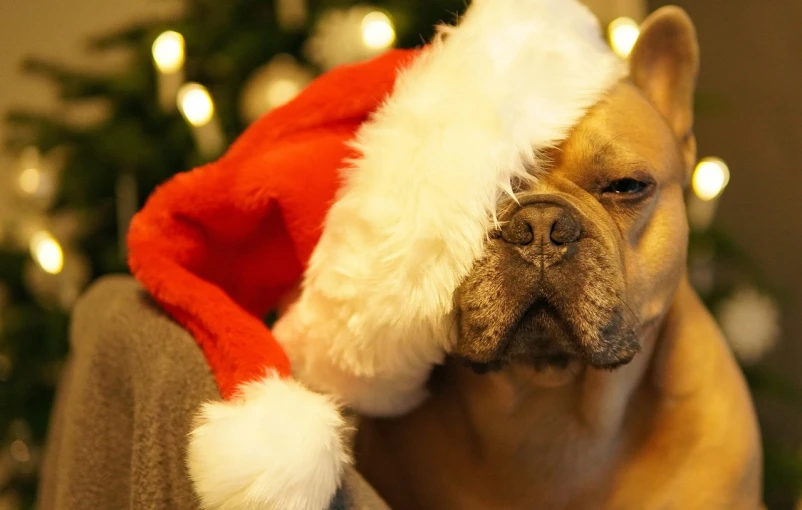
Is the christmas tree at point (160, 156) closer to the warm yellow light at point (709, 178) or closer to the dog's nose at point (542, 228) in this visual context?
the warm yellow light at point (709, 178)

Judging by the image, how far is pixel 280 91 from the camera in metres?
1.19

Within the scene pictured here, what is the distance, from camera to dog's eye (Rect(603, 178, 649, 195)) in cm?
78

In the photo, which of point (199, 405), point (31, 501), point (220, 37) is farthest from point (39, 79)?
point (199, 405)

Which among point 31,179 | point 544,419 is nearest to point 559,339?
point 544,419

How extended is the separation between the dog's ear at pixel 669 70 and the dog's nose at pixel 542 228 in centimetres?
29

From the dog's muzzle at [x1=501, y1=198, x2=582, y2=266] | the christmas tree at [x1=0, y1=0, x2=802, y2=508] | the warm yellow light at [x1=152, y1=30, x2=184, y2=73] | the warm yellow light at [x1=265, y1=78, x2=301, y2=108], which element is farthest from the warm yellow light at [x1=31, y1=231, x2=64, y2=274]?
the dog's muzzle at [x1=501, y1=198, x2=582, y2=266]

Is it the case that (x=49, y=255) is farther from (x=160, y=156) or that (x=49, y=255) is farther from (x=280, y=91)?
(x=280, y=91)

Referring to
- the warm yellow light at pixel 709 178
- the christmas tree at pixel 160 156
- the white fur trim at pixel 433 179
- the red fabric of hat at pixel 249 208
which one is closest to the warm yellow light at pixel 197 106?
the christmas tree at pixel 160 156

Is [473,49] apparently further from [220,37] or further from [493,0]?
[220,37]

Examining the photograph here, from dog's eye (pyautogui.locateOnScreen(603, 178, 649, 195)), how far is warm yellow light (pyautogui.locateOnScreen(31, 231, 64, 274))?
45.6 inches

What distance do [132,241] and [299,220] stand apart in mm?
174

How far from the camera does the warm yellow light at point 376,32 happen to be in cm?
112

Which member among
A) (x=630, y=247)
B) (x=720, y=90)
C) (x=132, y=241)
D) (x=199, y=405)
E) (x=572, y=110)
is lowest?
(x=199, y=405)

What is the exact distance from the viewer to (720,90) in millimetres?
1618
